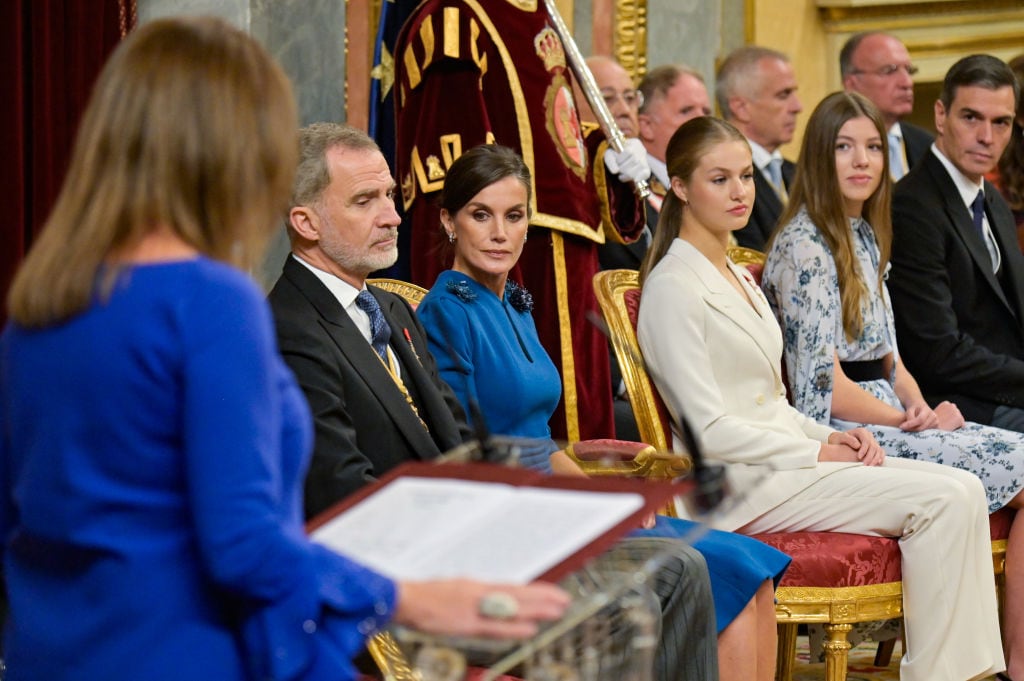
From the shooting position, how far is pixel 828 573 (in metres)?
3.47

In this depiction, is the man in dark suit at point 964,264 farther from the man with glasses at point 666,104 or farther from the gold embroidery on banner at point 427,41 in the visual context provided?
the gold embroidery on banner at point 427,41

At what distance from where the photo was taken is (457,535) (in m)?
1.61

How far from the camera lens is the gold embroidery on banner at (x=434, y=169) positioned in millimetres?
4359

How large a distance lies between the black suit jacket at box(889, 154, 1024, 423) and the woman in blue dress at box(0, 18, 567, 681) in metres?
3.28

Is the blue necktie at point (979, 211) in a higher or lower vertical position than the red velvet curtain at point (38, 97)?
lower

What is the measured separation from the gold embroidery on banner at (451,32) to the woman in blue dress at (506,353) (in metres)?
0.99

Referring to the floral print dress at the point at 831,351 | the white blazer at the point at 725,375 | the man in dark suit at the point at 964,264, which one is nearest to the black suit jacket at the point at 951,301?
the man in dark suit at the point at 964,264

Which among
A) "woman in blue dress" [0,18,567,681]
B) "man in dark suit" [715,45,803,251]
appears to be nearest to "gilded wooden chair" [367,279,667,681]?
"woman in blue dress" [0,18,567,681]

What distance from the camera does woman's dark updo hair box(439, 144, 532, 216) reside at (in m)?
3.49

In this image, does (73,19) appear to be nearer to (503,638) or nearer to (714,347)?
(714,347)

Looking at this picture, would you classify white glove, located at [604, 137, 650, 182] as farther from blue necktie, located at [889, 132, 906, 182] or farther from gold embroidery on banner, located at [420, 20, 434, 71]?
blue necktie, located at [889, 132, 906, 182]

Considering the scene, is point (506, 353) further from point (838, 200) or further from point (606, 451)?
point (838, 200)

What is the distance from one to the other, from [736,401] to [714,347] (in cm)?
14

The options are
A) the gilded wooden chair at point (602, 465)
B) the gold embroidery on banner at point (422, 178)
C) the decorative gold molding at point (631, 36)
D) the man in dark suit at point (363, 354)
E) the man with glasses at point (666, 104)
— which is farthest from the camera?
the decorative gold molding at point (631, 36)
